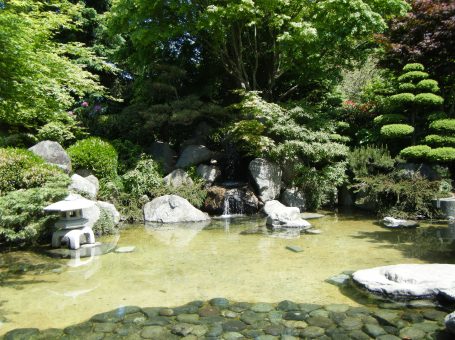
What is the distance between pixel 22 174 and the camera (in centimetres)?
812

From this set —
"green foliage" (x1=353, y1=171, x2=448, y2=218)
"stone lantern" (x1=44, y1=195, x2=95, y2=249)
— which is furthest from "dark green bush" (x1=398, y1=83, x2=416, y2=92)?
"stone lantern" (x1=44, y1=195, x2=95, y2=249)

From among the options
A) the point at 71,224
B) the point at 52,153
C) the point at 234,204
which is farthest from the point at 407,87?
the point at 52,153

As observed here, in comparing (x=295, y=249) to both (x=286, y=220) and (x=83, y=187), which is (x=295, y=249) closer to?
(x=286, y=220)

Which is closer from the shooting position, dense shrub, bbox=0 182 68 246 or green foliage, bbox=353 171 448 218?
dense shrub, bbox=0 182 68 246

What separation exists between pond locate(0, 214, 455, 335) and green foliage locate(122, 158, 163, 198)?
2.18m

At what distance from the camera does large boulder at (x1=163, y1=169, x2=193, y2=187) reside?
11.7m

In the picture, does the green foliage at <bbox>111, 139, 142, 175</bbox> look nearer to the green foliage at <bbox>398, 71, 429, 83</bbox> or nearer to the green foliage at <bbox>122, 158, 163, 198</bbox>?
the green foliage at <bbox>122, 158, 163, 198</bbox>

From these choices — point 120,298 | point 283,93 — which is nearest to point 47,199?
point 120,298

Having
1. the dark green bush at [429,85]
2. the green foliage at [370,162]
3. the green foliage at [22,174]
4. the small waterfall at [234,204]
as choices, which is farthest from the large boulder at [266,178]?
the green foliage at [22,174]

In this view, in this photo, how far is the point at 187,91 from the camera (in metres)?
14.7

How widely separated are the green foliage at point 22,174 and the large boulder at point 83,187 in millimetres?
998

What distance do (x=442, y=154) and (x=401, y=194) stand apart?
170 cm

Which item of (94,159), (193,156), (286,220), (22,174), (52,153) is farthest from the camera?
(193,156)

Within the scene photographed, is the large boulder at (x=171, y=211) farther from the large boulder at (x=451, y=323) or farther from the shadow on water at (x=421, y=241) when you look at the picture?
the large boulder at (x=451, y=323)
